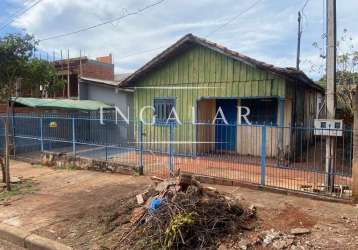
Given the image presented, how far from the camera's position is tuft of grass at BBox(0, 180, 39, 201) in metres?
6.75

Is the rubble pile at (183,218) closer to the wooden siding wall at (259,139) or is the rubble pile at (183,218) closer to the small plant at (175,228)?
the small plant at (175,228)

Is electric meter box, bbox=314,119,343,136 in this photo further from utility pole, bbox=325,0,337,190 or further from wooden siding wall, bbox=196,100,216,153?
wooden siding wall, bbox=196,100,216,153

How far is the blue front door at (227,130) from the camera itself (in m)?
10.9

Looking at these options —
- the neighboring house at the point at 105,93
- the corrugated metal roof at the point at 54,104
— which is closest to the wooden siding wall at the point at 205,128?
the neighboring house at the point at 105,93

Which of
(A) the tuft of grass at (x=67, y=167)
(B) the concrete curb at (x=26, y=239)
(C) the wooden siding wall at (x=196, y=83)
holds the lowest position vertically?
(B) the concrete curb at (x=26, y=239)

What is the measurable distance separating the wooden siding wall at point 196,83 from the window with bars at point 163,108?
20cm

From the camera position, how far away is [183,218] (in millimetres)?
4023

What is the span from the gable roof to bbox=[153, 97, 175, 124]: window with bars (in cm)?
134

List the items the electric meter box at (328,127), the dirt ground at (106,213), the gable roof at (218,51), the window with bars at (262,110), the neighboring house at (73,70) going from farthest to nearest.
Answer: the neighboring house at (73,70) < the window with bars at (262,110) < the gable roof at (218,51) < the electric meter box at (328,127) < the dirt ground at (106,213)

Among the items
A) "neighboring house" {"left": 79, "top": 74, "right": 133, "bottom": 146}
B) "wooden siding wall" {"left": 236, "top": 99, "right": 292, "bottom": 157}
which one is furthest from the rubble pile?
"neighboring house" {"left": 79, "top": 74, "right": 133, "bottom": 146}

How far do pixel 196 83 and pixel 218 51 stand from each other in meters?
1.43

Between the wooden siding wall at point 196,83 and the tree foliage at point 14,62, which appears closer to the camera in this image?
the tree foliage at point 14,62

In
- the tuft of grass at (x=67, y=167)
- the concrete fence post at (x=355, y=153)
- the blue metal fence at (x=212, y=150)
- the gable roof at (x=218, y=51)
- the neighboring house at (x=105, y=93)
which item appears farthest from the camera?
the neighboring house at (x=105, y=93)

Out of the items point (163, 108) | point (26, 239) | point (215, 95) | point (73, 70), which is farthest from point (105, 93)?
point (26, 239)
